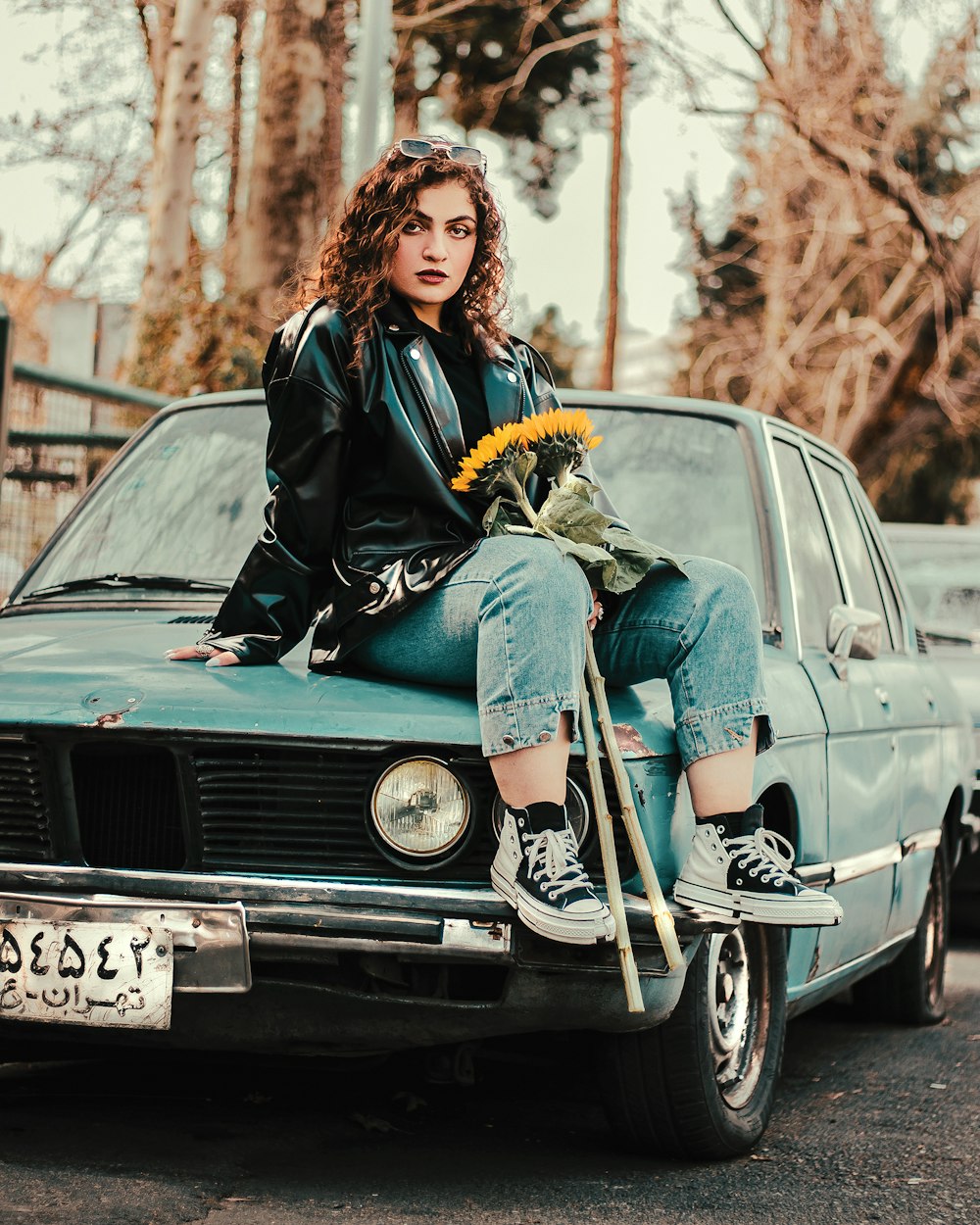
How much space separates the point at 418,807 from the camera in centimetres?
345

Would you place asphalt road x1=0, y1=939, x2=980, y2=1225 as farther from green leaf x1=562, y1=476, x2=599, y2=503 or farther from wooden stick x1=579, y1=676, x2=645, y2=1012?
green leaf x1=562, y1=476, x2=599, y2=503

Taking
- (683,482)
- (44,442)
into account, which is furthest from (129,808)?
(44,442)

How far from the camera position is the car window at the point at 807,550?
4.86 metres

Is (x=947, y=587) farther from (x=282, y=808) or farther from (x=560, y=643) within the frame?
(x=282, y=808)

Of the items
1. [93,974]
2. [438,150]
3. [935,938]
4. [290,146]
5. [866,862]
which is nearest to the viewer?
[93,974]

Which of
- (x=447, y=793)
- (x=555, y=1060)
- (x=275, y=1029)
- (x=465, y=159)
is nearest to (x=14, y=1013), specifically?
(x=275, y=1029)

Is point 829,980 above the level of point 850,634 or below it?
below

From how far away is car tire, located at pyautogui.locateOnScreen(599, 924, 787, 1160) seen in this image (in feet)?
12.2

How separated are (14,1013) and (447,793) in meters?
0.90

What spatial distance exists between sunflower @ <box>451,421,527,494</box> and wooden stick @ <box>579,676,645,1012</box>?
1.98ft

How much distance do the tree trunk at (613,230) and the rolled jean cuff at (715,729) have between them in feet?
68.0

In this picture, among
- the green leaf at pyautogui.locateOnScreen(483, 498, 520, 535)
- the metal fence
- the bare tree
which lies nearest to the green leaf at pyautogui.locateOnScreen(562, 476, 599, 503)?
the green leaf at pyautogui.locateOnScreen(483, 498, 520, 535)

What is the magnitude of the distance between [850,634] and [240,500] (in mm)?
1629

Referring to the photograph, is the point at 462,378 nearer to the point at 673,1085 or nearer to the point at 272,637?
the point at 272,637
